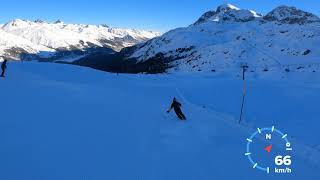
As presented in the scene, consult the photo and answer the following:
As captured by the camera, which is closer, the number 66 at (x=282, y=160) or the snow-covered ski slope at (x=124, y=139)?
the snow-covered ski slope at (x=124, y=139)

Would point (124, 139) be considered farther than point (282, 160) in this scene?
Yes

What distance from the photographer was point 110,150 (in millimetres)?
13930

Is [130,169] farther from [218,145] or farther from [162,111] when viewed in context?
[162,111]

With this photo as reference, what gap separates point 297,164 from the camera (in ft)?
46.3

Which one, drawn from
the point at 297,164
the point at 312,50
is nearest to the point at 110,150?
the point at 297,164

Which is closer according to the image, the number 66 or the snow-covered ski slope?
the snow-covered ski slope

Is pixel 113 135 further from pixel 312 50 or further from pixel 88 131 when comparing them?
pixel 312 50

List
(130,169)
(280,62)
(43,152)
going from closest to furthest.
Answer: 1. (130,169)
2. (43,152)
3. (280,62)

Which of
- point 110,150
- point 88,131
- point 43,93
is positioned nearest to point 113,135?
point 88,131

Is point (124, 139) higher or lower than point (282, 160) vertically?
higher

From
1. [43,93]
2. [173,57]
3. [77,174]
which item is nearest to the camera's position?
[77,174]

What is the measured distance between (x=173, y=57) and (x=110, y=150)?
184m

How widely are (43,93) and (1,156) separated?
15620 mm

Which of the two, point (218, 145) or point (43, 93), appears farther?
point (43, 93)
